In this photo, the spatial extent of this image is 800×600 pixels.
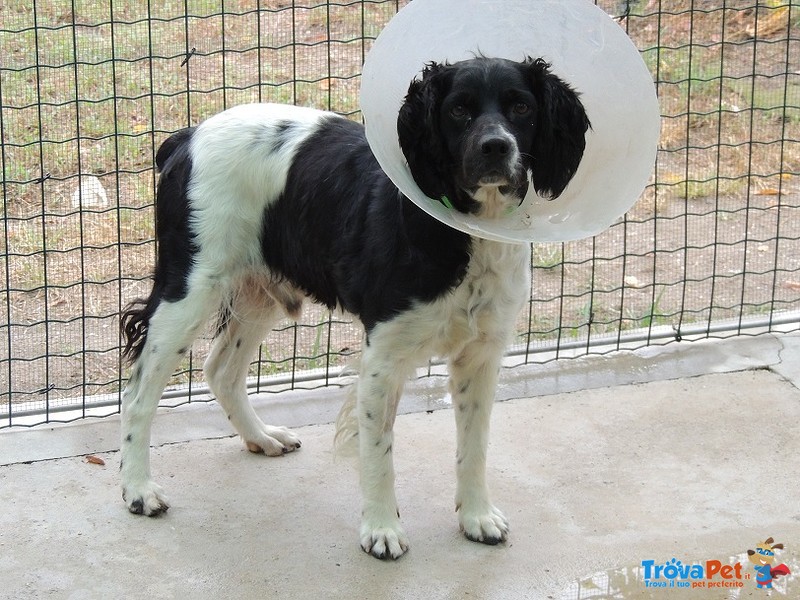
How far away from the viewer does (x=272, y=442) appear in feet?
13.6

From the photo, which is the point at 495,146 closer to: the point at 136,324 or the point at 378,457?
the point at 378,457

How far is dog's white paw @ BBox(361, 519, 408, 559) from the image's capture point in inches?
137

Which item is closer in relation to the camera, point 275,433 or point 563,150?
point 563,150

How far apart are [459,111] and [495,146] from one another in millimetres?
208

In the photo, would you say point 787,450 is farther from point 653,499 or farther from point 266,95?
point 266,95

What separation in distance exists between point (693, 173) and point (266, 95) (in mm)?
2856

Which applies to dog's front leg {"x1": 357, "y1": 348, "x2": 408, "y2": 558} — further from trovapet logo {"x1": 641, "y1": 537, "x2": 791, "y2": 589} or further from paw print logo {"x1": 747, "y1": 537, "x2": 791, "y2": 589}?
paw print logo {"x1": 747, "y1": 537, "x2": 791, "y2": 589}

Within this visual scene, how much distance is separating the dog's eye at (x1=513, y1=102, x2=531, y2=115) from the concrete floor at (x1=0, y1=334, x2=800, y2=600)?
4.57ft

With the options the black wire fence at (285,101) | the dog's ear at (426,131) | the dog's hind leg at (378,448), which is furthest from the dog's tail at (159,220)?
the dog's ear at (426,131)

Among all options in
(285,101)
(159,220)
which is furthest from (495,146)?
(285,101)

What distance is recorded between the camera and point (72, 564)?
344cm

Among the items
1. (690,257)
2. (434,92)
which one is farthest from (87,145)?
(434,92)

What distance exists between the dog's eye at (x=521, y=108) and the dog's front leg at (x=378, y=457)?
0.87 meters

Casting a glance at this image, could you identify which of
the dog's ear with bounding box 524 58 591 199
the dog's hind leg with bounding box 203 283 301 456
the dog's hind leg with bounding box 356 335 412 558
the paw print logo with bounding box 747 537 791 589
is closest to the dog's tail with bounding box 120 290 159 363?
the dog's hind leg with bounding box 203 283 301 456
